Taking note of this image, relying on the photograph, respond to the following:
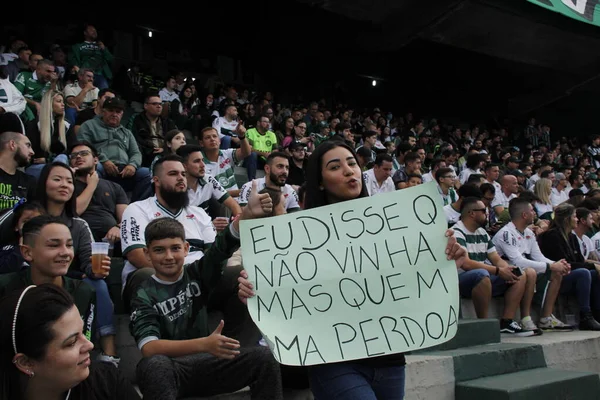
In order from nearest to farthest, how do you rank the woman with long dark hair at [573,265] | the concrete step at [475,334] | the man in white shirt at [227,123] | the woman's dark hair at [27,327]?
the woman's dark hair at [27,327] → the concrete step at [475,334] → the woman with long dark hair at [573,265] → the man in white shirt at [227,123]

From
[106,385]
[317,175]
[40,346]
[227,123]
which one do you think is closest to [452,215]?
[227,123]

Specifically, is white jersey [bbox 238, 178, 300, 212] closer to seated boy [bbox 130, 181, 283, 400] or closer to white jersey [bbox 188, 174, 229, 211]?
white jersey [bbox 188, 174, 229, 211]

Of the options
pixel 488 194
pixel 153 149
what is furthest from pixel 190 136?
pixel 488 194

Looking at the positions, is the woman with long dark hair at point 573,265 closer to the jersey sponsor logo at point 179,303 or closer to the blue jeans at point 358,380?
the jersey sponsor logo at point 179,303

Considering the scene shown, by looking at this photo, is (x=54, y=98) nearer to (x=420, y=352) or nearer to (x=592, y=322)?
(x=420, y=352)

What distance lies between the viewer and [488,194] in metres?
9.60

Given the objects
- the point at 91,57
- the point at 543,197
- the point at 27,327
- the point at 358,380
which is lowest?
the point at 358,380

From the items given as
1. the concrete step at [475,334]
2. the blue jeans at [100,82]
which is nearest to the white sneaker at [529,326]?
the concrete step at [475,334]

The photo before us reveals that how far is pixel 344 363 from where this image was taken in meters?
2.19

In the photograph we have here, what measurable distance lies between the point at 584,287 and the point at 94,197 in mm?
5373

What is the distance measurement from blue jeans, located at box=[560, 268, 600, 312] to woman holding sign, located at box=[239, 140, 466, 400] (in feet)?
17.4

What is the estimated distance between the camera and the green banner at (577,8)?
617 inches

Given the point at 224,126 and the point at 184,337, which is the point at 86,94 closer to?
the point at 224,126

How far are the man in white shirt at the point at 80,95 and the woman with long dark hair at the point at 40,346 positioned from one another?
723 cm
